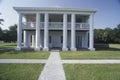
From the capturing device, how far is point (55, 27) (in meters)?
26.1

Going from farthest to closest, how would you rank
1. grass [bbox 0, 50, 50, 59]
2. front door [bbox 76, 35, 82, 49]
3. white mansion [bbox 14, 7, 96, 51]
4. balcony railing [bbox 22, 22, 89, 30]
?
front door [bbox 76, 35, 82, 49]
balcony railing [bbox 22, 22, 89, 30]
white mansion [bbox 14, 7, 96, 51]
grass [bbox 0, 50, 50, 59]

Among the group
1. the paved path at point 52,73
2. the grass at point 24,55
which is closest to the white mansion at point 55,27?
the grass at point 24,55

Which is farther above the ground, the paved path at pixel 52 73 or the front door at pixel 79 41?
the front door at pixel 79 41

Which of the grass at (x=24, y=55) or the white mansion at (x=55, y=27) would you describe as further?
the white mansion at (x=55, y=27)

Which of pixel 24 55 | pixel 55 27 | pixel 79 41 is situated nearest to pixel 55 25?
pixel 55 27

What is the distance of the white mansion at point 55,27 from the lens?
81.7 ft

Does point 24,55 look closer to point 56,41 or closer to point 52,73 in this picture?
point 52,73

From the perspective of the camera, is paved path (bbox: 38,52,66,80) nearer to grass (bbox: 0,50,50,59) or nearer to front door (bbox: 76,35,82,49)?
grass (bbox: 0,50,50,59)

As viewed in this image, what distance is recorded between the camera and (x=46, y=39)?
24.8m

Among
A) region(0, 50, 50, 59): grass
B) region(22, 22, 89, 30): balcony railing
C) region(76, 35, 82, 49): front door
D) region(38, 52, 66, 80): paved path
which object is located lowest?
region(38, 52, 66, 80): paved path

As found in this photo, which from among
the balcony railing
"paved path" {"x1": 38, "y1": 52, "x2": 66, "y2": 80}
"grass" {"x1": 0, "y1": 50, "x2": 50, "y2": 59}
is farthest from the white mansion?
"paved path" {"x1": 38, "y1": 52, "x2": 66, "y2": 80}

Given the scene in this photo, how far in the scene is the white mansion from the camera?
2489 centimetres

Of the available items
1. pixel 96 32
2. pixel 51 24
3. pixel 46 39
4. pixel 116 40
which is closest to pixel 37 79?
pixel 46 39

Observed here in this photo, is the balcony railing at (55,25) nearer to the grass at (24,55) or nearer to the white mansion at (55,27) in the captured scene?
the white mansion at (55,27)
